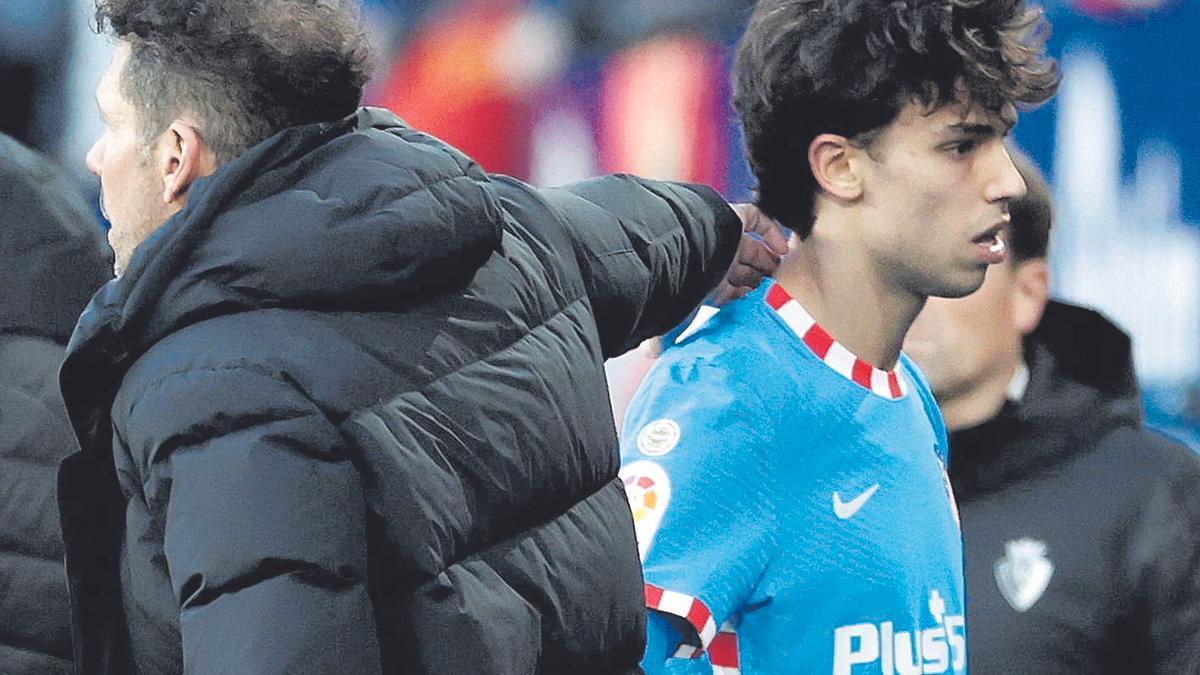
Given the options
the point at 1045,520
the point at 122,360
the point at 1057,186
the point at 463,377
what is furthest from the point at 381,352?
the point at 1057,186

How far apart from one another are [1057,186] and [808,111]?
10.1 feet

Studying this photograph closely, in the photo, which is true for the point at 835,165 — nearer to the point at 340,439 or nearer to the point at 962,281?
the point at 962,281

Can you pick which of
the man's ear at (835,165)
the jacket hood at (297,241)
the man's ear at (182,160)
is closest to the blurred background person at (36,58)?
the man's ear at (835,165)

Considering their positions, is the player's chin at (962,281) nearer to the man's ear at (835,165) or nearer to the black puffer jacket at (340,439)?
the man's ear at (835,165)

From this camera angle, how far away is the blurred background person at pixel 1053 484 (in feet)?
10.9

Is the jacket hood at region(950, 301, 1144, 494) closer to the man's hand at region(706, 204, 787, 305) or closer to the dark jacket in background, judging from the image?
the dark jacket in background

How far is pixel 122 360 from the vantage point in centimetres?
159

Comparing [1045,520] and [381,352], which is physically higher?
[381,352]

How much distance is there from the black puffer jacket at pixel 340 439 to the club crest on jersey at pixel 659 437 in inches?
13.9

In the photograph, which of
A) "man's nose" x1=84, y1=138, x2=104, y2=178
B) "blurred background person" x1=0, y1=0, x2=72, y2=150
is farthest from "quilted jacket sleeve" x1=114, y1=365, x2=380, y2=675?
"blurred background person" x1=0, y1=0, x2=72, y2=150

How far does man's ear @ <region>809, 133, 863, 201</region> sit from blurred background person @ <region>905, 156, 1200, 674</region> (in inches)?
49.8

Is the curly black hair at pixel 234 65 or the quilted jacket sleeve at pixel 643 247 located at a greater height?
the curly black hair at pixel 234 65

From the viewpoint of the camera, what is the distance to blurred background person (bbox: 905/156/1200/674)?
10.9 feet

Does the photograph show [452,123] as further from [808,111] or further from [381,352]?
[381,352]
